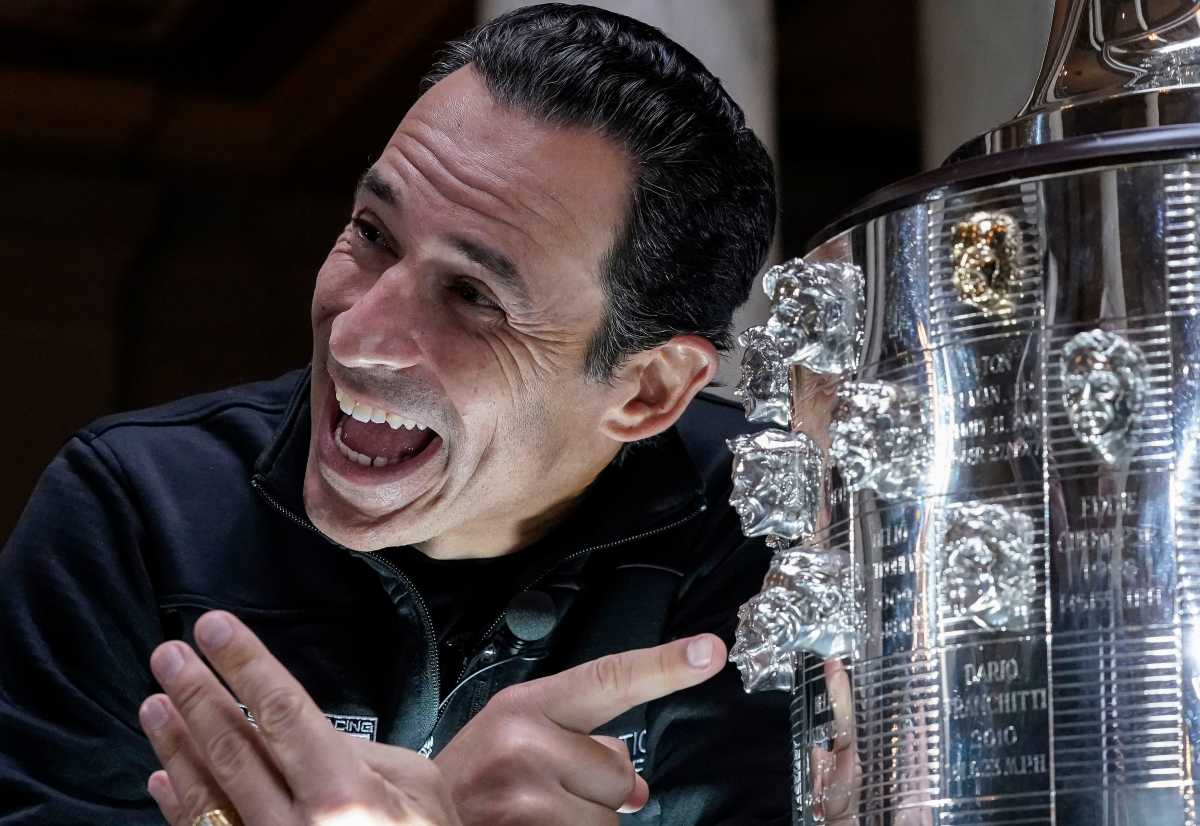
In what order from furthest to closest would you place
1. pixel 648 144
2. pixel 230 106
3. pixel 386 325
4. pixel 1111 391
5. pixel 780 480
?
pixel 230 106
pixel 648 144
pixel 386 325
pixel 780 480
pixel 1111 391

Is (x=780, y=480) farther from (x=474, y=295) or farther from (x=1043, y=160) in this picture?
(x=474, y=295)

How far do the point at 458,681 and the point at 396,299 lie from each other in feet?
0.85

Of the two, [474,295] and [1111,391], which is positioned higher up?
[474,295]

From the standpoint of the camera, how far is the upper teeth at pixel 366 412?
44.8 inches

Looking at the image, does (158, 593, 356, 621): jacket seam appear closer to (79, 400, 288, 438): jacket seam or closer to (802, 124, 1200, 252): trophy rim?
(79, 400, 288, 438): jacket seam

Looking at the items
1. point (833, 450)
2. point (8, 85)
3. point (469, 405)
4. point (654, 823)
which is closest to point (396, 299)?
point (469, 405)

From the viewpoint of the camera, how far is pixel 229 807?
774mm

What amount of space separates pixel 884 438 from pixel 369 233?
0.61 metres

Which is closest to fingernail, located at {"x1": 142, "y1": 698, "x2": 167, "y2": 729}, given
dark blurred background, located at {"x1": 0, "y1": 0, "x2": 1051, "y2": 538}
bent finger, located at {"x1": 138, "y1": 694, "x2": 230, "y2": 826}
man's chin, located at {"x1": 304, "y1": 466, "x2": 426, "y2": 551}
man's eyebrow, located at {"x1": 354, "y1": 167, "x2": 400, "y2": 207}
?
bent finger, located at {"x1": 138, "y1": 694, "x2": 230, "y2": 826}

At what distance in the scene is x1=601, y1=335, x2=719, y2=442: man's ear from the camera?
1.27m

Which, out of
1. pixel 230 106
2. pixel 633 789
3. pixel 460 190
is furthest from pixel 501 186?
pixel 230 106

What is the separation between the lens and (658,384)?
130cm

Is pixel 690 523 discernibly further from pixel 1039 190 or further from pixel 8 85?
pixel 8 85

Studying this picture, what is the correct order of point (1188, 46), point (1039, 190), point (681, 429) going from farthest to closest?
point (681, 429)
point (1188, 46)
point (1039, 190)
